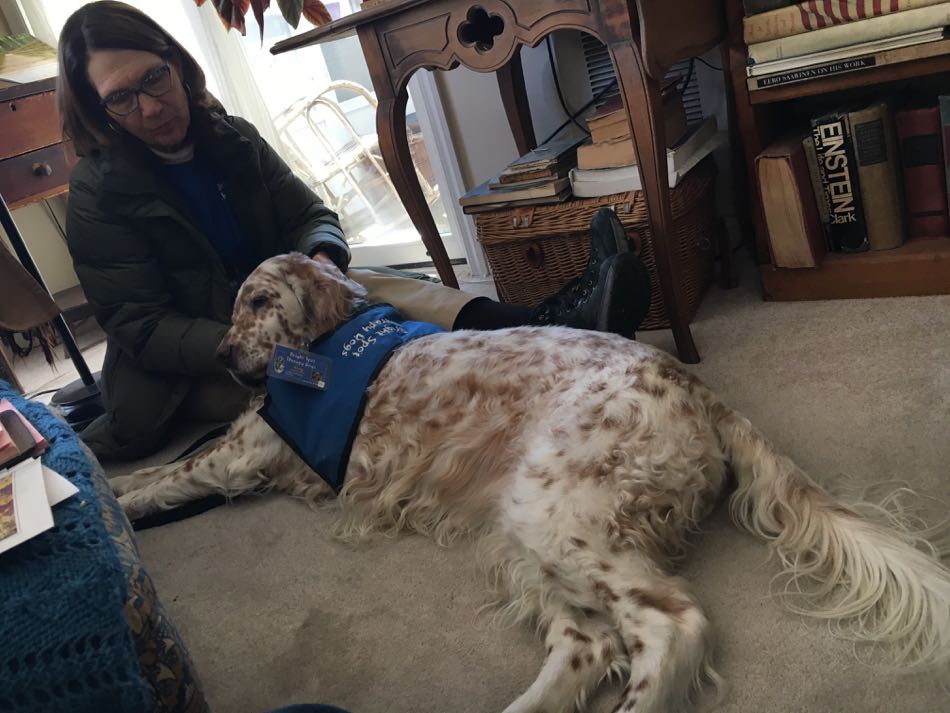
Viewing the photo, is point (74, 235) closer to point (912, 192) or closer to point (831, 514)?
point (831, 514)

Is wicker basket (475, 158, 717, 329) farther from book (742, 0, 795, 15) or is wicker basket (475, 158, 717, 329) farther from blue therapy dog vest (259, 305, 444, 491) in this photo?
blue therapy dog vest (259, 305, 444, 491)

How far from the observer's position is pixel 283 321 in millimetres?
1844

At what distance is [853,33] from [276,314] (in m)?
1.57

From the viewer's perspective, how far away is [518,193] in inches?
90.7

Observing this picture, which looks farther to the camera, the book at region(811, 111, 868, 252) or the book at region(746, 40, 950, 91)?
the book at region(811, 111, 868, 252)

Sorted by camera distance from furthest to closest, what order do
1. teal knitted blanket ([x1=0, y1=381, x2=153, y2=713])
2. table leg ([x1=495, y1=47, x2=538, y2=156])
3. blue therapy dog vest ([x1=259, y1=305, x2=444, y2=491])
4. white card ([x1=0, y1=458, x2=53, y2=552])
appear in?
table leg ([x1=495, y1=47, x2=538, y2=156])
blue therapy dog vest ([x1=259, y1=305, x2=444, y2=491])
white card ([x1=0, y1=458, x2=53, y2=552])
teal knitted blanket ([x1=0, y1=381, x2=153, y2=713])

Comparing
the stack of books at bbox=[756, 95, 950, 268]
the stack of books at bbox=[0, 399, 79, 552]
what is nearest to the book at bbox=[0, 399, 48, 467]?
the stack of books at bbox=[0, 399, 79, 552]

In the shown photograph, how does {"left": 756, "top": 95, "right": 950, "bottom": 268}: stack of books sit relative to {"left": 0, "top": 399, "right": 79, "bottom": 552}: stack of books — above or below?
below

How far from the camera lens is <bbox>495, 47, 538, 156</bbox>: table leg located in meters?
2.67

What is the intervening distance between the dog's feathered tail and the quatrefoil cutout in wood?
114 centimetres

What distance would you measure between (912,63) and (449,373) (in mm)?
1365

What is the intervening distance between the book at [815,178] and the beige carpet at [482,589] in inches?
9.9

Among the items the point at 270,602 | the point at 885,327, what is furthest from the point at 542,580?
the point at 885,327

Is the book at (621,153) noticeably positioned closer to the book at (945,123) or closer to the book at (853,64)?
the book at (853,64)
